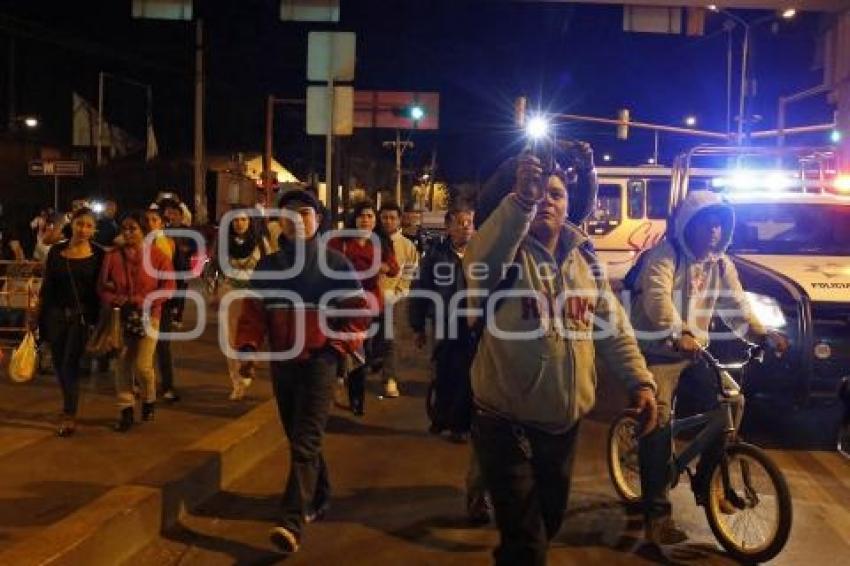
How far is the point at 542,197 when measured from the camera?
3.62 m

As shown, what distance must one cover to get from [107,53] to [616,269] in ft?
53.2

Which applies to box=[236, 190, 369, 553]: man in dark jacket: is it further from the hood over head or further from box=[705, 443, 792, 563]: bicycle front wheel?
box=[705, 443, 792, 563]: bicycle front wheel

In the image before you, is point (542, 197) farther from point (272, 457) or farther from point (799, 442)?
point (799, 442)

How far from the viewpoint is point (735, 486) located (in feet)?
17.6

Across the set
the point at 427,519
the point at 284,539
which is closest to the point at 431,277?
the point at 427,519

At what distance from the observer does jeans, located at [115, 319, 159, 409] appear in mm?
7656

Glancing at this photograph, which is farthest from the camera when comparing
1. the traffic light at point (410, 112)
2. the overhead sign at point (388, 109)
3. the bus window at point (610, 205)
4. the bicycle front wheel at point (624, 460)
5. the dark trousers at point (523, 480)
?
the overhead sign at point (388, 109)

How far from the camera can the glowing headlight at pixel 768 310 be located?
325 inches

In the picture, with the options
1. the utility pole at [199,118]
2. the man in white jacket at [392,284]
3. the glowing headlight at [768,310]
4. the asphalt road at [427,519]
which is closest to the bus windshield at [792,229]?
the glowing headlight at [768,310]

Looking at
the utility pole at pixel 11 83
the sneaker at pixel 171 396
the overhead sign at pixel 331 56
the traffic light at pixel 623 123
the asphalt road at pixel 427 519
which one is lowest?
the asphalt road at pixel 427 519

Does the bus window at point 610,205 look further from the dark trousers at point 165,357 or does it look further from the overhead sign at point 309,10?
the dark trousers at point 165,357

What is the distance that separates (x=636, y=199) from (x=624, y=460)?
12973 millimetres

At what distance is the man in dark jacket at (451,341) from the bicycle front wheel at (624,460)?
90 centimetres

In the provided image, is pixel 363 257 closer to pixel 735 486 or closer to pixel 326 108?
pixel 735 486
